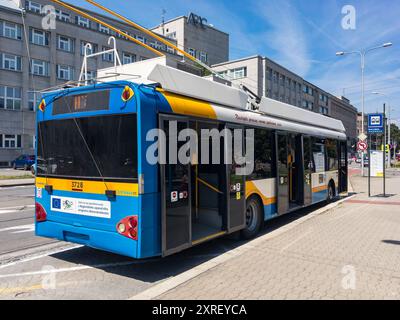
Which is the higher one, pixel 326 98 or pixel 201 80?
pixel 326 98

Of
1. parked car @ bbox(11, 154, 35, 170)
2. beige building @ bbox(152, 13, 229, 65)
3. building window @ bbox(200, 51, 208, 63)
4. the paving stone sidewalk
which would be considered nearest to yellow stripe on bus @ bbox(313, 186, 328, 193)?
the paving stone sidewalk

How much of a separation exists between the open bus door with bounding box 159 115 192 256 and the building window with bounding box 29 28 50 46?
131 feet

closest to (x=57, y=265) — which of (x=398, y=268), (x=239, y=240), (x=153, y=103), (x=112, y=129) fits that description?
(x=112, y=129)

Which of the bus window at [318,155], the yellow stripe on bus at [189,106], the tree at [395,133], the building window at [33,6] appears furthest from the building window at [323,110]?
the yellow stripe on bus at [189,106]

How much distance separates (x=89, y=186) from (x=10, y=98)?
38.1 m

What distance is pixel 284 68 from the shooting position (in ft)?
223

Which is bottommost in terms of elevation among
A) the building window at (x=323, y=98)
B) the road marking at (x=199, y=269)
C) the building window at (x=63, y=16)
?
the road marking at (x=199, y=269)

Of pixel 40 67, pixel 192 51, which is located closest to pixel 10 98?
pixel 40 67

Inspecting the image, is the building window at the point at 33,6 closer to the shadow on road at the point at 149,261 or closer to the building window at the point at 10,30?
the building window at the point at 10,30

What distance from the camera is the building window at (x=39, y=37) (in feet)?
129

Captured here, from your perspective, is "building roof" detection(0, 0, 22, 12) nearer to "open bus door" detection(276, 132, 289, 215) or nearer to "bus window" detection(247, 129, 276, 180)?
"open bus door" detection(276, 132, 289, 215)

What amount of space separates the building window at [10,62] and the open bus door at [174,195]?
38441mm

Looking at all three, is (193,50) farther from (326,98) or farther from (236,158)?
(236,158)

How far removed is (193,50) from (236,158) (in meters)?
57.4
